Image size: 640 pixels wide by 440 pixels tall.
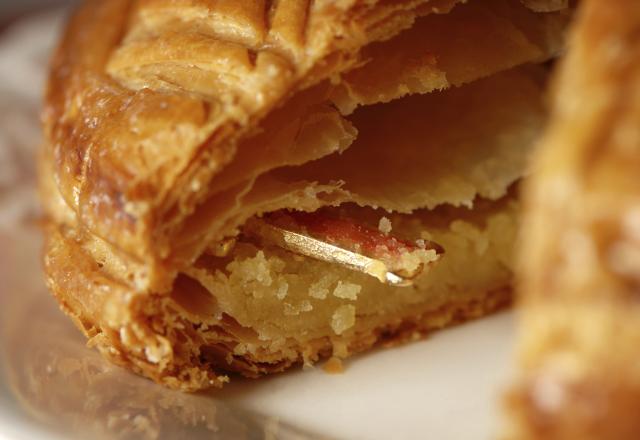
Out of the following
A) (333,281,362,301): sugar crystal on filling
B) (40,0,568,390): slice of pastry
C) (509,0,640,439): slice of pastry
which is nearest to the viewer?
(509,0,640,439): slice of pastry

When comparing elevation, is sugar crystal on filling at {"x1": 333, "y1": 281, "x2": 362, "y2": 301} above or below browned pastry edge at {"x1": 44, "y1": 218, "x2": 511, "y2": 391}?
above

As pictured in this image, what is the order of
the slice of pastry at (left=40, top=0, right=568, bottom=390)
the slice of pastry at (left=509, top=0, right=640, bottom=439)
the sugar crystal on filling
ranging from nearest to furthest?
the slice of pastry at (left=509, top=0, right=640, bottom=439), the slice of pastry at (left=40, top=0, right=568, bottom=390), the sugar crystal on filling

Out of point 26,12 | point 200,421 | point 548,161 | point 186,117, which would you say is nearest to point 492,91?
point 186,117

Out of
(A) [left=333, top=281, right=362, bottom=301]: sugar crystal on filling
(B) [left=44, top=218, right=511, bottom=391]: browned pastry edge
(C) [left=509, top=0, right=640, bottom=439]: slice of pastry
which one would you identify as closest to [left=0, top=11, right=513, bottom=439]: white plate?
(B) [left=44, top=218, right=511, bottom=391]: browned pastry edge

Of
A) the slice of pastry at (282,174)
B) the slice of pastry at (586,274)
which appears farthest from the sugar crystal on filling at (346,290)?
the slice of pastry at (586,274)

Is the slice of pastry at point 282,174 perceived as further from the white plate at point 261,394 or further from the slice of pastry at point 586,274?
the slice of pastry at point 586,274

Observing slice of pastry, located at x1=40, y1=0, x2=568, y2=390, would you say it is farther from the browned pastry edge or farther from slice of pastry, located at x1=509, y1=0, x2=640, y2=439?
slice of pastry, located at x1=509, y1=0, x2=640, y2=439
